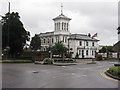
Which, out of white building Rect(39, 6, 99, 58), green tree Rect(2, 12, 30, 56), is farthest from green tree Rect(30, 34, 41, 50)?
green tree Rect(2, 12, 30, 56)

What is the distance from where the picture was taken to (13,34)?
52.7 m

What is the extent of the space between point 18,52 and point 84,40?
31215 mm

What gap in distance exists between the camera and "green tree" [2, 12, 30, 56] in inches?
2069

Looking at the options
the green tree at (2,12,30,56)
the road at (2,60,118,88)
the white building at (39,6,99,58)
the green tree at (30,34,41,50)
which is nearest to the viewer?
the road at (2,60,118,88)

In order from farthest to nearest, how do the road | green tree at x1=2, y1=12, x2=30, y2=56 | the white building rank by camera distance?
the white building, green tree at x1=2, y1=12, x2=30, y2=56, the road

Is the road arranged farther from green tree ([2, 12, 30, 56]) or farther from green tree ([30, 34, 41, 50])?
green tree ([30, 34, 41, 50])

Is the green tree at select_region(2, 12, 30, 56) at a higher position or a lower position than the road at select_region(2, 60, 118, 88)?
higher

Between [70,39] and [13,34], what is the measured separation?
3116 centimetres

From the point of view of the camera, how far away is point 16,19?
54375 millimetres

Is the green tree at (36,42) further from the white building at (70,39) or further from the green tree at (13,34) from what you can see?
the green tree at (13,34)

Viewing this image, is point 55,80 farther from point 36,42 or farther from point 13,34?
point 36,42

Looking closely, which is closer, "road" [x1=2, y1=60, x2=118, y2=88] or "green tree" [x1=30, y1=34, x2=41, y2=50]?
"road" [x1=2, y1=60, x2=118, y2=88]

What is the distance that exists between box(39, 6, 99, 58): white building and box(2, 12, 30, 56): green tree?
1069 inches

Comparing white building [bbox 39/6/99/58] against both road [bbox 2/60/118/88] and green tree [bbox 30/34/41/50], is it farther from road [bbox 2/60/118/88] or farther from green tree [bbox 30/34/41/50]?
road [bbox 2/60/118/88]
